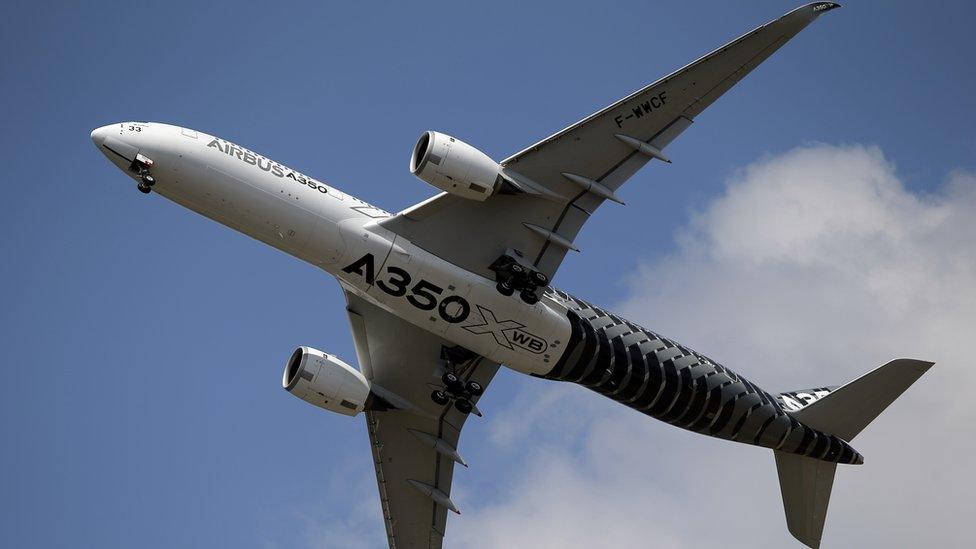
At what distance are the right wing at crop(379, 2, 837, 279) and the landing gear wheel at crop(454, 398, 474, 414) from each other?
5.05 metres

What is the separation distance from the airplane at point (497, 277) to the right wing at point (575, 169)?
46mm

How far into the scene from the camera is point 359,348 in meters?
45.0

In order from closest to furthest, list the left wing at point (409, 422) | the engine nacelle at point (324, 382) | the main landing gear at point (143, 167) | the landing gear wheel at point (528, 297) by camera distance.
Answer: the main landing gear at point (143, 167) < the landing gear wheel at point (528, 297) < the engine nacelle at point (324, 382) < the left wing at point (409, 422)

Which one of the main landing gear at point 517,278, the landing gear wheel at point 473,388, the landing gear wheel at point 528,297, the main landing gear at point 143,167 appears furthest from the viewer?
the landing gear wheel at point 473,388

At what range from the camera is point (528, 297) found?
39.9 meters

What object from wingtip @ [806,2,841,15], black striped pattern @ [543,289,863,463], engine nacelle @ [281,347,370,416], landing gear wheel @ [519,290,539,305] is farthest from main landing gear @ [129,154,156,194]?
wingtip @ [806,2,841,15]

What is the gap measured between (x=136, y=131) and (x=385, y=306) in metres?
9.55

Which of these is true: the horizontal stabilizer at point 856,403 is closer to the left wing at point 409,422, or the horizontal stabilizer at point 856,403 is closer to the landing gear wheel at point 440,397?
the left wing at point 409,422

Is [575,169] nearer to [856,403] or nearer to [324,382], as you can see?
[324,382]

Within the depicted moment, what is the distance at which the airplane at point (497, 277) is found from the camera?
37.5 meters

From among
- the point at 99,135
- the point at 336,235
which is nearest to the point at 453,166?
the point at 336,235

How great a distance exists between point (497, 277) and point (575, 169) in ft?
14.2

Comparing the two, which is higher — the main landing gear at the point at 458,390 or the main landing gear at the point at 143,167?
the main landing gear at the point at 143,167

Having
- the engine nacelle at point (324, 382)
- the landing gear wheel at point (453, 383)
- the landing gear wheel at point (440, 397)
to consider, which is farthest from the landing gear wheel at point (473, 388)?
the engine nacelle at point (324, 382)
